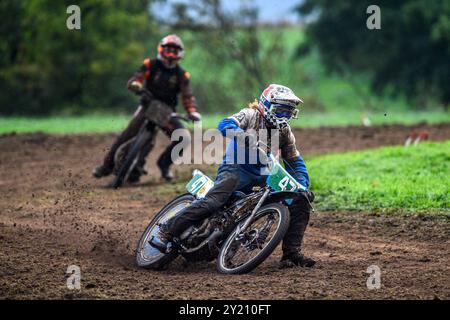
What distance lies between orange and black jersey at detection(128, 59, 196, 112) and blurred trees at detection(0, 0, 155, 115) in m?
26.7

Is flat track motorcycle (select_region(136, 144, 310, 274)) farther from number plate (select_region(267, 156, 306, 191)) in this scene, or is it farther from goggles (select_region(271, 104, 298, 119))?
goggles (select_region(271, 104, 298, 119))

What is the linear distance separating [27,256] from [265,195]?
2691 mm

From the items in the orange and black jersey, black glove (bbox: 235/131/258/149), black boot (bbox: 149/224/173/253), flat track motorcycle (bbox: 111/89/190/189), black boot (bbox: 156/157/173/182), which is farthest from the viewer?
black boot (bbox: 156/157/173/182)

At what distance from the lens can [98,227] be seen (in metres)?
11.5

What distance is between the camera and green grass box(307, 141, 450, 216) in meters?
12.4

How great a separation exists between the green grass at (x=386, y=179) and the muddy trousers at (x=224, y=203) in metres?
3.16

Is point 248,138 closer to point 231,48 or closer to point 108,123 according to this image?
point 108,123

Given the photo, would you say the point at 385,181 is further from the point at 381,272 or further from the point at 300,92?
the point at 300,92

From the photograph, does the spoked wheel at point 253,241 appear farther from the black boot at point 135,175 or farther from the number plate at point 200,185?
the black boot at point 135,175

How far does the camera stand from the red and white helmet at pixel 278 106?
29.3 ft
